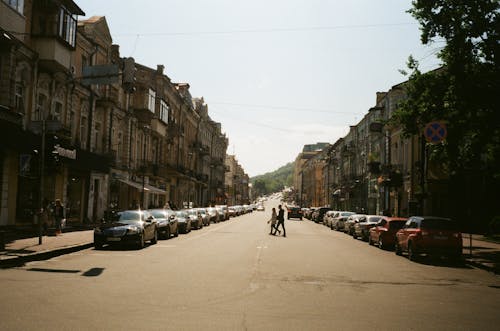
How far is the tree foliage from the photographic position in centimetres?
2102

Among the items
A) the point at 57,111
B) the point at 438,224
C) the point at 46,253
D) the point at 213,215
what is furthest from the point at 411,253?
the point at 213,215

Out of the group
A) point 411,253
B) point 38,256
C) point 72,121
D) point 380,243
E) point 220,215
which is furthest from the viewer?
point 220,215

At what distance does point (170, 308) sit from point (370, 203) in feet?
187

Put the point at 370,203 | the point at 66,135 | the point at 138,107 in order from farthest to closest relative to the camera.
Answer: the point at 370,203
the point at 138,107
the point at 66,135

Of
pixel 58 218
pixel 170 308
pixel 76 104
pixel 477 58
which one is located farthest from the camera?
pixel 76 104

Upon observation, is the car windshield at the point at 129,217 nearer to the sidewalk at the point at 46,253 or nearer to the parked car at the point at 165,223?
the sidewalk at the point at 46,253

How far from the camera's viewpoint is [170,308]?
334 inches

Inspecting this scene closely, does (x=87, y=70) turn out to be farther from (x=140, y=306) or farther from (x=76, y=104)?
(x=76, y=104)

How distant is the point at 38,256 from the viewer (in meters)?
15.5

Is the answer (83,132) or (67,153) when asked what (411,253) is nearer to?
(67,153)

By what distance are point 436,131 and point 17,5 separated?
18.2 meters

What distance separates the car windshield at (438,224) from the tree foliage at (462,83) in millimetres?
4931

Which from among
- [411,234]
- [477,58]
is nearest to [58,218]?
[411,234]

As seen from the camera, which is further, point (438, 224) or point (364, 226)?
point (364, 226)
